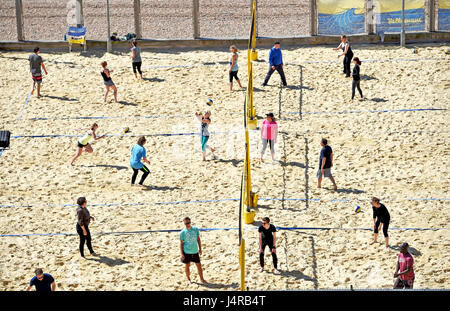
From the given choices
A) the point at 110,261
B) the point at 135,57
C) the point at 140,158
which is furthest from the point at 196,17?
the point at 110,261

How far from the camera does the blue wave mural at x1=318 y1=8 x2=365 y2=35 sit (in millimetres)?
26000

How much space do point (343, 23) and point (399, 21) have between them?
179 cm

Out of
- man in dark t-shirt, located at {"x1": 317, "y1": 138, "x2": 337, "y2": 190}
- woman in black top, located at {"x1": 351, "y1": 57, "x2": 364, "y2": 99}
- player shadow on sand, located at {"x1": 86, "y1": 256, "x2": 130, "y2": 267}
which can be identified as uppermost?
woman in black top, located at {"x1": 351, "y1": 57, "x2": 364, "y2": 99}

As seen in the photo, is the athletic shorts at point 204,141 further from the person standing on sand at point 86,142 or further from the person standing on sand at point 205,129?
the person standing on sand at point 86,142

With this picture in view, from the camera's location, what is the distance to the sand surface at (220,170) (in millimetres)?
15211

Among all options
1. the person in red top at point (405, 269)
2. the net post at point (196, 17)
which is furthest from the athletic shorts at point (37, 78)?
the person in red top at point (405, 269)

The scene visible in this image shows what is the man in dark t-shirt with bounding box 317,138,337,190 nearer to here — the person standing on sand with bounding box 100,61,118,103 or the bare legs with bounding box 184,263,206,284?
the bare legs with bounding box 184,263,206,284

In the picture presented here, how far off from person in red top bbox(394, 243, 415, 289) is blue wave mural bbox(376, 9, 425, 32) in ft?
45.5

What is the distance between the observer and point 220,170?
19.4 m

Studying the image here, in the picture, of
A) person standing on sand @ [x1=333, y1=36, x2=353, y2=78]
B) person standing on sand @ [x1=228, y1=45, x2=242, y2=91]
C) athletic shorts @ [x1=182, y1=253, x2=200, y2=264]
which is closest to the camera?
athletic shorts @ [x1=182, y1=253, x2=200, y2=264]

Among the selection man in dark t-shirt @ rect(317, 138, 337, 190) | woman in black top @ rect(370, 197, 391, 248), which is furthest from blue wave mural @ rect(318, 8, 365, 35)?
woman in black top @ rect(370, 197, 391, 248)

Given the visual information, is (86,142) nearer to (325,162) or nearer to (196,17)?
(325,162)
